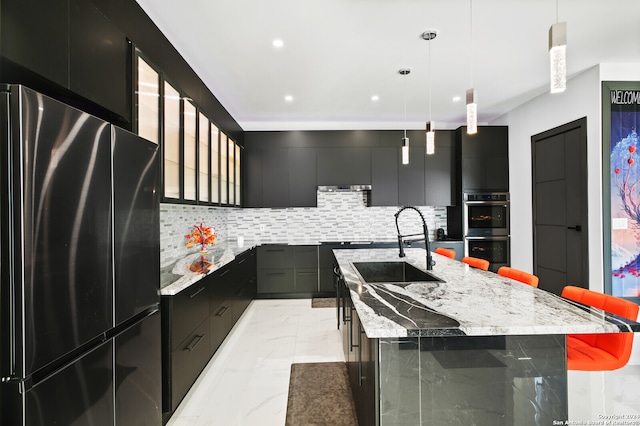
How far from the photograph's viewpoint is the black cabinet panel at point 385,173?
511cm

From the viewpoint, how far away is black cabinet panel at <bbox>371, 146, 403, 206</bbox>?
5.11 metres

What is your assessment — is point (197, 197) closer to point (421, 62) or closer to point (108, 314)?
point (108, 314)

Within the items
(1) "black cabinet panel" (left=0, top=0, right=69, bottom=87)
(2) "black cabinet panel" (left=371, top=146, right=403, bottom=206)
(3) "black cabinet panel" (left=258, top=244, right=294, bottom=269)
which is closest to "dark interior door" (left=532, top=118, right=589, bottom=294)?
(2) "black cabinet panel" (left=371, top=146, right=403, bottom=206)

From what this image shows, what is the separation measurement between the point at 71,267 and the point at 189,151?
1869 mm

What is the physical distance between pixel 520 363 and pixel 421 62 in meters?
2.80

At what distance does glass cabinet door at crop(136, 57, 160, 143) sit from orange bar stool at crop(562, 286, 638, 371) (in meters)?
2.81

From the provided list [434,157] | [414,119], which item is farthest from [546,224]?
[414,119]

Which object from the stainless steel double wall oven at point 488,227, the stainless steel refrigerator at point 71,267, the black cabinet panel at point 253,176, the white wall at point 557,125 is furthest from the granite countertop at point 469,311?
the black cabinet panel at point 253,176

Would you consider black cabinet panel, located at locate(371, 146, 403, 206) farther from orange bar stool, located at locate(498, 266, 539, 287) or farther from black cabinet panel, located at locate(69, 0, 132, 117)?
black cabinet panel, located at locate(69, 0, 132, 117)

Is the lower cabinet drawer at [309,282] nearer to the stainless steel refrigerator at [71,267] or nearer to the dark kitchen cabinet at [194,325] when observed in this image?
the dark kitchen cabinet at [194,325]

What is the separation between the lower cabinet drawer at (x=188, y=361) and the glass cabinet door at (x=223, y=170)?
1.74 metres

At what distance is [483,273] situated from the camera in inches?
91.4

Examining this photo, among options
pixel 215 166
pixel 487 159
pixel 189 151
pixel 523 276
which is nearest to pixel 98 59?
pixel 189 151

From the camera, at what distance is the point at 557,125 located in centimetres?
380
